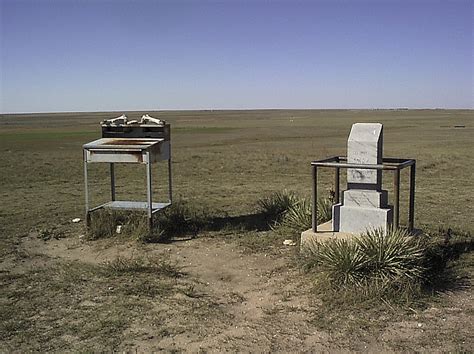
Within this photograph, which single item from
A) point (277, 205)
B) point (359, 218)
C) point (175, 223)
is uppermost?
point (359, 218)

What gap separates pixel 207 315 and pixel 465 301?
2.98 metres

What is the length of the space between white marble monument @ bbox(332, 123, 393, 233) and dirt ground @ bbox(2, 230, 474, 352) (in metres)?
1.04

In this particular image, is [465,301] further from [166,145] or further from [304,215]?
[166,145]

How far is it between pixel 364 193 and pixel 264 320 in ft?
9.98

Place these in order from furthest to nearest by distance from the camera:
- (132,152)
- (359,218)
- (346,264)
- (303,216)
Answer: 1. (132,152)
2. (303,216)
3. (359,218)
4. (346,264)

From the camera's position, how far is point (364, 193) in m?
8.40

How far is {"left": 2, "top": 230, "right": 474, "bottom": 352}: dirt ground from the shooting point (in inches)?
216

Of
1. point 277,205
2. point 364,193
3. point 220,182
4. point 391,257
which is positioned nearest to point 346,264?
point 391,257

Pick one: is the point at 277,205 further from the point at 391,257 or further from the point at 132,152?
the point at 391,257

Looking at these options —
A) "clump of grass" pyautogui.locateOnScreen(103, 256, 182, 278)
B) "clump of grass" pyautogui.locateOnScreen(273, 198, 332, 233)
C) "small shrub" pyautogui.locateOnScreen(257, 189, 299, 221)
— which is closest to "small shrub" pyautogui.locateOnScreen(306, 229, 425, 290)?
"clump of grass" pyautogui.locateOnScreen(103, 256, 182, 278)

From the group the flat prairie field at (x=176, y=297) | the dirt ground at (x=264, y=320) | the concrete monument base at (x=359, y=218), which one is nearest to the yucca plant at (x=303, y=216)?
the flat prairie field at (x=176, y=297)

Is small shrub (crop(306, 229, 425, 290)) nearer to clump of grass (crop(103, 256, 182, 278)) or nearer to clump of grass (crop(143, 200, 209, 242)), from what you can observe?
clump of grass (crop(103, 256, 182, 278))

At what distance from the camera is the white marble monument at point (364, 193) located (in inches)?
327

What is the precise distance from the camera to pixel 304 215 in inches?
Answer: 381
